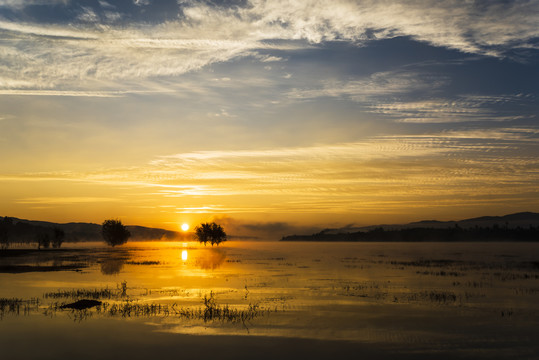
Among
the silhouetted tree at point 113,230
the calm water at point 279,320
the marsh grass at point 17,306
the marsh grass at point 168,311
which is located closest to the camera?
the calm water at point 279,320

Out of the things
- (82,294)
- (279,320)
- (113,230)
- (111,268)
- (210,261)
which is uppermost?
(113,230)

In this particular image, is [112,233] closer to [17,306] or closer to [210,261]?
[210,261]

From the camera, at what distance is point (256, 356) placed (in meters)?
20.1

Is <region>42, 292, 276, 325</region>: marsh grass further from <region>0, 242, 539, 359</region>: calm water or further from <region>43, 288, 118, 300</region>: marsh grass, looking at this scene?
<region>43, 288, 118, 300</region>: marsh grass

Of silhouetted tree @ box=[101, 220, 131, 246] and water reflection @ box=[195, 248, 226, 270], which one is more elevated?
silhouetted tree @ box=[101, 220, 131, 246]

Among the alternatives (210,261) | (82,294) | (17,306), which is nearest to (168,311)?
(17,306)

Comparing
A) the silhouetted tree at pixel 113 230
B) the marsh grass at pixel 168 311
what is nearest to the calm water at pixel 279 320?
the marsh grass at pixel 168 311

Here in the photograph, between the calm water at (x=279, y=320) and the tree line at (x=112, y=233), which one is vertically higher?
the tree line at (x=112, y=233)

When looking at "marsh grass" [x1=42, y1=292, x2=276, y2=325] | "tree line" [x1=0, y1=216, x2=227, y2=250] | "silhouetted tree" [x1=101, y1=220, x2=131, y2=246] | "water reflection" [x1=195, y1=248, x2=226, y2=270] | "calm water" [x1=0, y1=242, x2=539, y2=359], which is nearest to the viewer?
"calm water" [x1=0, y1=242, x2=539, y2=359]

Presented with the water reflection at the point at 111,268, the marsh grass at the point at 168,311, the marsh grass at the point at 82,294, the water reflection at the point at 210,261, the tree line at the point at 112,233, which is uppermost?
the tree line at the point at 112,233

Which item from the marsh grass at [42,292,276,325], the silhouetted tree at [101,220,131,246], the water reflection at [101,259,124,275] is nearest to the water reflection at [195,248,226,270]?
the water reflection at [101,259,124,275]

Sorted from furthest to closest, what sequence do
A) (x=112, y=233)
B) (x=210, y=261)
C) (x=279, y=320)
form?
(x=112, y=233) < (x=210, y=261) < (x=279, y=320)

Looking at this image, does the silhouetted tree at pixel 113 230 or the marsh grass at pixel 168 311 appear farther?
the silhouetted tree at pixel 113 230

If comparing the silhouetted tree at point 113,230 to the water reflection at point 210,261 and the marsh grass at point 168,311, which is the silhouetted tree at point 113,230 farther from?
the marsh grass at point 168,311
